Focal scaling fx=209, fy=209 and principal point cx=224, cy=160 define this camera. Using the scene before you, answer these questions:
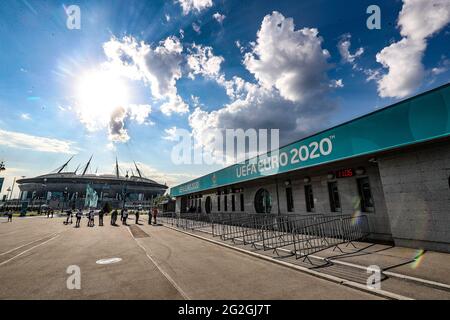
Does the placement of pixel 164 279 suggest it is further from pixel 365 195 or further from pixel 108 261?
pixel 365 195

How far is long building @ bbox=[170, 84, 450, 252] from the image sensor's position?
290 inches

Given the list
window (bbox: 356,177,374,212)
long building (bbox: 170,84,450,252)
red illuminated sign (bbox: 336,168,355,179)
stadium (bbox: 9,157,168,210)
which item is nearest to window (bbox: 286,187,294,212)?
long building (bbox: 170,84,450,252)

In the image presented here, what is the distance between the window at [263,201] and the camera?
18208 millimetres

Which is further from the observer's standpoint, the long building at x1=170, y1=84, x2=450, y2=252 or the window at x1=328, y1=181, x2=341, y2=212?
the window at x1=328, y1=181, x2=341, y2=212

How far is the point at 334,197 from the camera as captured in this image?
12.7m

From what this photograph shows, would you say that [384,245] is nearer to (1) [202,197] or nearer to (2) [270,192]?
(2) [270,192]

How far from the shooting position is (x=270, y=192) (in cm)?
1759

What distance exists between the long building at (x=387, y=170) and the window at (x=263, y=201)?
3.38 m

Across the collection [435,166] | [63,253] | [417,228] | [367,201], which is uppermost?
[435,166]

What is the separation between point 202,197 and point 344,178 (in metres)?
23.5

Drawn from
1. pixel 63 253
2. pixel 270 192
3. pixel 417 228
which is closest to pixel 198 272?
pixel 63 253

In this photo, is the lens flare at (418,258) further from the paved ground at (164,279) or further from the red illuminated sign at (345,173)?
the red illuminated sign at (345,173)

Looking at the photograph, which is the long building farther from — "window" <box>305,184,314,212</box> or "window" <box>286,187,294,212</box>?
"window" <box>286,187,294,212</box>

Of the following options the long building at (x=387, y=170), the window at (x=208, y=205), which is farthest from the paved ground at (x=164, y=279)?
the window at (x=208, y=205)
